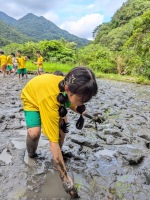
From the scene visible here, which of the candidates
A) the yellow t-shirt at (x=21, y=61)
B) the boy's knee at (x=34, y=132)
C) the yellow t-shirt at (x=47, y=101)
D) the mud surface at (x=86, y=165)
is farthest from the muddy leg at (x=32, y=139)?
the yellow t-shirt at (x=21, y=61)

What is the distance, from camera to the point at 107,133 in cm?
500

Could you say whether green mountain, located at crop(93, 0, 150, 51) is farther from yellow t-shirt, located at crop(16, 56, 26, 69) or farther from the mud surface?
the mud surface

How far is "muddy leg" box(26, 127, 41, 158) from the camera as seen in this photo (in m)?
3.24

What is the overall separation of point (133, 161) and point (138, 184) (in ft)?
1.73

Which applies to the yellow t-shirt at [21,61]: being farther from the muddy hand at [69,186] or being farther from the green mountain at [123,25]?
the green mountain at [123,25]

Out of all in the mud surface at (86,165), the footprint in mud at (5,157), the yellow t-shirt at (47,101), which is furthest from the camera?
the footprint in mud at (5,157)

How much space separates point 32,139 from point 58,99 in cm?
99

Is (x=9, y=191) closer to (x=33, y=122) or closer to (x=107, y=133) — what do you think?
(x=33, y=122)

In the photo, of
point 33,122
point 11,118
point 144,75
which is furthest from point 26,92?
point 144,75

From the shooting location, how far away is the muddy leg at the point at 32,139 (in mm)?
3238

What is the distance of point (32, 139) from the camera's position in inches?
132

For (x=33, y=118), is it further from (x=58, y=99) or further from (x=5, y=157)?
(x=5, y=157)

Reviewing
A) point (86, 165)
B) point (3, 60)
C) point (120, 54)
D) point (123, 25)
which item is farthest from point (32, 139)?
point (123, 25)

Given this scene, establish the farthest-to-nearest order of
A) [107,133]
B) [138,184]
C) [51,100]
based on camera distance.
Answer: [107,133], [138,184], [51,100]
